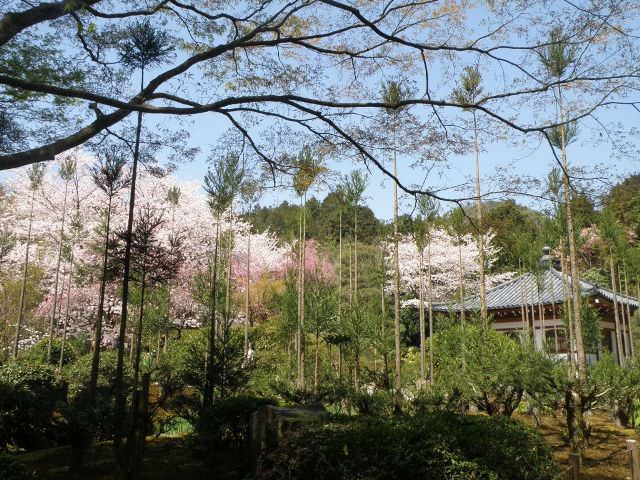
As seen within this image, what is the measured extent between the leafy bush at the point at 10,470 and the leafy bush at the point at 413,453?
165 centimetres

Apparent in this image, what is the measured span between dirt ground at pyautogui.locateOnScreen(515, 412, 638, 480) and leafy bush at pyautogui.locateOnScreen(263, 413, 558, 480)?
7.44 ft

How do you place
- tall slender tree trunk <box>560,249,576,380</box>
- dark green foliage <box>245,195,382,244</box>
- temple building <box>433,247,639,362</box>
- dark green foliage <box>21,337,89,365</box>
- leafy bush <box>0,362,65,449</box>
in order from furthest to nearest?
dark green foliage <box>245,195,382,244</box> → temple building <box>433,247,639,362</box> → dark green foliage <box>21,337,89,365</box> → tall slender tree trunk <box>560,249,576,380</box> → leafy bush <box>0,362,65,449</box>

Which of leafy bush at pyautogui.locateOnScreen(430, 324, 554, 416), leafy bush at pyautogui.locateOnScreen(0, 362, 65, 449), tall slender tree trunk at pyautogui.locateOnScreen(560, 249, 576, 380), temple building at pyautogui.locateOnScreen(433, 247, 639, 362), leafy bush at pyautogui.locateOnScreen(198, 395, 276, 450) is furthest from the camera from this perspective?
temple building at pyautogui.locateOnScreen(433, 247, 639, 362)

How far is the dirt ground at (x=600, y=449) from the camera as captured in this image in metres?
5.85

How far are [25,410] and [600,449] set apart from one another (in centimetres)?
798

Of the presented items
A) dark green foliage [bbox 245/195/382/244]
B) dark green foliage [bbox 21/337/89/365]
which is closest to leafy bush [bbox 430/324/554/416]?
dark green foliage [bbox 21/337/89/365]

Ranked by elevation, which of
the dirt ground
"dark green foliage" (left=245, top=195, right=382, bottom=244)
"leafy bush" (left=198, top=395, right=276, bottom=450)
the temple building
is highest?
"dark green foliage" (left=245, top=195, right=382, bottom=244)

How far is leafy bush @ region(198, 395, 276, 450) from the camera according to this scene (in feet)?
20.1

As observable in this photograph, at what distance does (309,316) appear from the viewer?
970 centimetres

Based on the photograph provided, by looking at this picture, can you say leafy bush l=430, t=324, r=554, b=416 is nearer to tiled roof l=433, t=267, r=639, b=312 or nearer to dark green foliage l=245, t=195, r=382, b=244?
tiled roof l=433, t=267, r=639, b=312

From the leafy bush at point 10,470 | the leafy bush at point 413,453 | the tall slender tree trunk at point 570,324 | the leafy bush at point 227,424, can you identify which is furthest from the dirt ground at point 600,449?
the leafy bush at point 10,470

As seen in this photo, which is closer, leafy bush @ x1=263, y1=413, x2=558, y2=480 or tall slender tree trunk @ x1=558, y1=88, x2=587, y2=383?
leafy bush @ x1=263, y1=413, x2=558, y2=480

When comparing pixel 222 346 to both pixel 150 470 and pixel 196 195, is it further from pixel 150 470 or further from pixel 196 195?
pixel 196 195

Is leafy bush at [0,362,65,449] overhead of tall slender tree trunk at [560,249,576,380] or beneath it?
beneath
